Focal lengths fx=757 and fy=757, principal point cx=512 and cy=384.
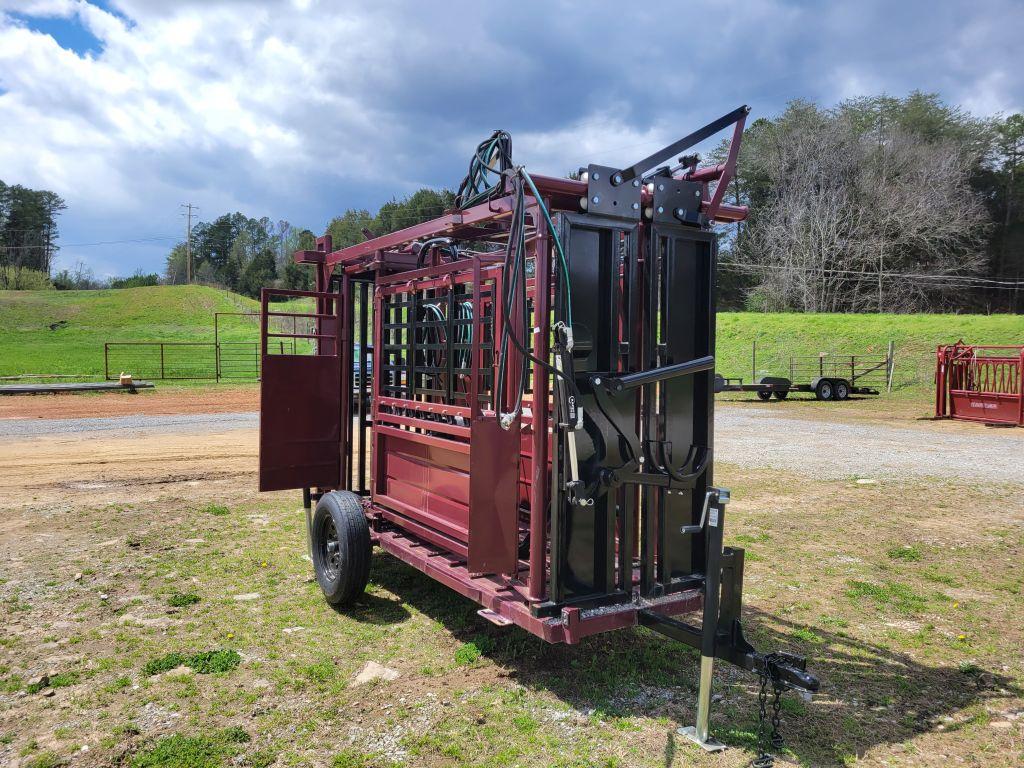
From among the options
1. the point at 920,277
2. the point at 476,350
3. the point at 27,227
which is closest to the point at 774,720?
the point at 476,350

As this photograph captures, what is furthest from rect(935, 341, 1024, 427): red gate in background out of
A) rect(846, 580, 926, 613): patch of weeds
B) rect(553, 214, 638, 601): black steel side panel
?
rect(553, 214, 638, 601): black steel side panel

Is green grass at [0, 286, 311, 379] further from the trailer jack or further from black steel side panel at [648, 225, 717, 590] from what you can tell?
the trailer jack

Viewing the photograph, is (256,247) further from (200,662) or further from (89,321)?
(200,662)

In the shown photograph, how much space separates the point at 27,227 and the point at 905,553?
10400 cm

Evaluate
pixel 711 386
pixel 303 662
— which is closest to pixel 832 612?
pixel 711 386

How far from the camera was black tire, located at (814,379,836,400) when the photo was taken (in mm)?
26203

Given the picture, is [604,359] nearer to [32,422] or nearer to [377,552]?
[377,552]

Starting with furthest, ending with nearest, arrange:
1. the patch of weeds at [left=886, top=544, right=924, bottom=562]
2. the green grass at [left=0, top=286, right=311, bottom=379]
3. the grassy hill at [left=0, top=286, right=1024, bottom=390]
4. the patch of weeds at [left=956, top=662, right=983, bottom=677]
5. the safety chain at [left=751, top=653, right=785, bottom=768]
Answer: the green grass at [left=0, top=286, right=311, bottom=379] < the grassy hill at [left=0, top=286, right=1024, bottom=390] < the patch of weeds at [left=886, top=544, right=924, bottom=562] < the patch of weeds at [left=956, top=662, right=983, bottom=677] < the safety chain at [left=751, top=653, right=785, bottom=768]

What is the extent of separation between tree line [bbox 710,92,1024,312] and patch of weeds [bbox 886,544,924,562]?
40.2 meters

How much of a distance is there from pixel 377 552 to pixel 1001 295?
178 ft

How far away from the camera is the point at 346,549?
5.22 m

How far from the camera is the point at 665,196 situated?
4133 mm

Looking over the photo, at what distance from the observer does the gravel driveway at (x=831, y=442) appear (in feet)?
38.9

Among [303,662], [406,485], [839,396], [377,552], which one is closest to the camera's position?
[303,662]
